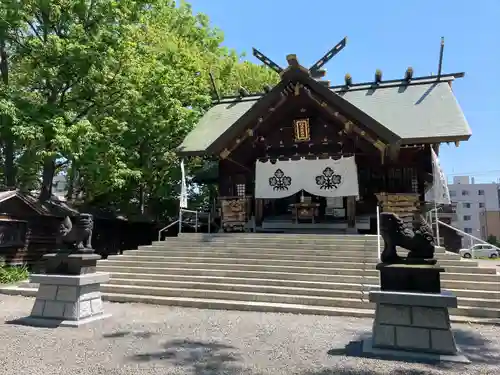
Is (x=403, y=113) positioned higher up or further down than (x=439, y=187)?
higher up

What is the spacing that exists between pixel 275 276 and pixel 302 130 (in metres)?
6.72

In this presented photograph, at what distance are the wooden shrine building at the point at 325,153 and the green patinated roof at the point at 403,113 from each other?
39mm

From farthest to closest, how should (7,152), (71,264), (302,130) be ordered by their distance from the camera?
(7,152) → (302,130) → (71,264)

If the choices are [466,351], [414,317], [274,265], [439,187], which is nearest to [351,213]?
[439,187]

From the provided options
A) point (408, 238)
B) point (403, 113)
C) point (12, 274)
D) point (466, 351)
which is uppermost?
point (403, 113)

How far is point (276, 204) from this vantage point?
16156 millimetres

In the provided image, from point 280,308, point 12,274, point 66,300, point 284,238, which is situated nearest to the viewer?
point 66,300

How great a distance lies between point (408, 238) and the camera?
542cm

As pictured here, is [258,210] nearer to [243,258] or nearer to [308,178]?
[308,178]

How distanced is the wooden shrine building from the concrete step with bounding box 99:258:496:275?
156 inches

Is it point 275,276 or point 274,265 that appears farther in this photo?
point 274,265

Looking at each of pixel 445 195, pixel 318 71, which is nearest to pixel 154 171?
pixel 318 71

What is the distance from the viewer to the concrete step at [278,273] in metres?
8.45

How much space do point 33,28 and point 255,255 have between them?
40.9 ft
